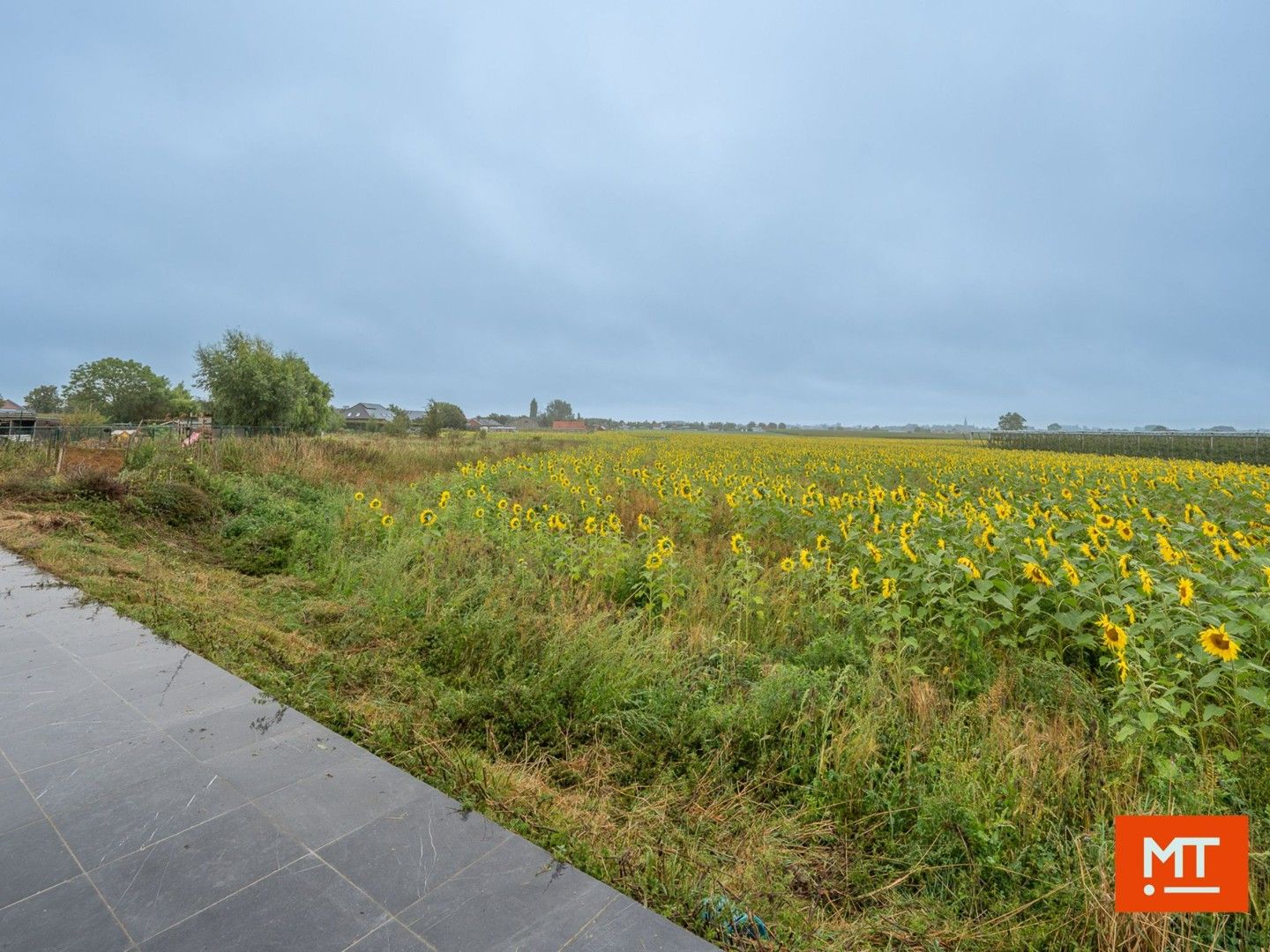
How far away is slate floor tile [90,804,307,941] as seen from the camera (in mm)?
1790

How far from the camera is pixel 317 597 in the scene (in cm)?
596

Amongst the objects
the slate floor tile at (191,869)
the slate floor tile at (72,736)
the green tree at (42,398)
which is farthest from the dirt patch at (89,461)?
the green tree at (42,398)

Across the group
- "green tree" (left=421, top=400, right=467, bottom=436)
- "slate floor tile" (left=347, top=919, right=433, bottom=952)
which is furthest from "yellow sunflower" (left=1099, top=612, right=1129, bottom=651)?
"green tree" (left=421, top=400, right=467, bottom=436)

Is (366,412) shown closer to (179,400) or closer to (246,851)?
(179,400)

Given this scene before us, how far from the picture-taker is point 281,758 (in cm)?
266

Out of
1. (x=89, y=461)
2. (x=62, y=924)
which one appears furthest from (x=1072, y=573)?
(x=89, y=461)

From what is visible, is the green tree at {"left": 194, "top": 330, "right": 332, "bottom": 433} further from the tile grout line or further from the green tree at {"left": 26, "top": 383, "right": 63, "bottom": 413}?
the green tree at {"left": 26, "top": 383, "right": 63, "bottom": 413}

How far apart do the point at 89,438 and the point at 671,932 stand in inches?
711

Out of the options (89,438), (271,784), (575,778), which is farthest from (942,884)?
(89,438)

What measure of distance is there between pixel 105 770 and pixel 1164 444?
1979 inches

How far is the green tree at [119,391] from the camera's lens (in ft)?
209

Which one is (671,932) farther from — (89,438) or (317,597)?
(89,438)

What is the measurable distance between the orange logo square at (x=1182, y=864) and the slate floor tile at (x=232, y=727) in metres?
3.51

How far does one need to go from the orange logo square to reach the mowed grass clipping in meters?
0.08
